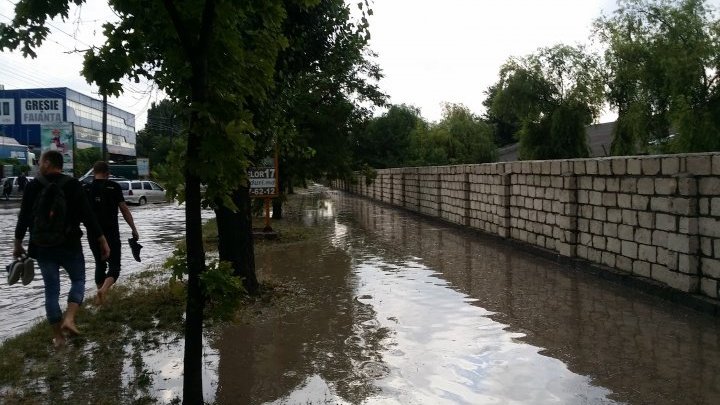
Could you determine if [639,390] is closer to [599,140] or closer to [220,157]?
[220,157]

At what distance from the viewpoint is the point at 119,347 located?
5992 millimetres

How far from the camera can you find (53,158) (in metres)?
5.75

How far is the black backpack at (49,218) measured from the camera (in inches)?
218

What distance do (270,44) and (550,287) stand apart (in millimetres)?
5861

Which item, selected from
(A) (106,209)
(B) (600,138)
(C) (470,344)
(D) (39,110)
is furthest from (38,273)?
(D) (39,110)

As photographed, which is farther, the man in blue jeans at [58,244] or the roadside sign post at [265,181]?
the roadside sign post at [265,181]

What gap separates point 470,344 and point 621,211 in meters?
4.39

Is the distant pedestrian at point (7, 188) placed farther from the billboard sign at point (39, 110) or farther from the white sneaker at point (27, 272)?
the white sneaker at point (27, 272)

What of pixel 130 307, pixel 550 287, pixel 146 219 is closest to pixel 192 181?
pixel 130 307

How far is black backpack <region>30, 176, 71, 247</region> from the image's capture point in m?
5.54

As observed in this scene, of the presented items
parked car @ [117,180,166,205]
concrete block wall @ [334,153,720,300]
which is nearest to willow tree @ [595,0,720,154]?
concrete block wall @ [334,153,720,300]

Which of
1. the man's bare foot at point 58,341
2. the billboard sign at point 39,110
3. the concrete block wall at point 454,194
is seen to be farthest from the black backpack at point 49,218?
the billboard sign at point 39,110

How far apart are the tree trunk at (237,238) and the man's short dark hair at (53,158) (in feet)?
7.29

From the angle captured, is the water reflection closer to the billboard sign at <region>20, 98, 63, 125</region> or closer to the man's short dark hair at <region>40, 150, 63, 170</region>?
the man's short dark hair at <region>40, 150, 63, 170</region>
